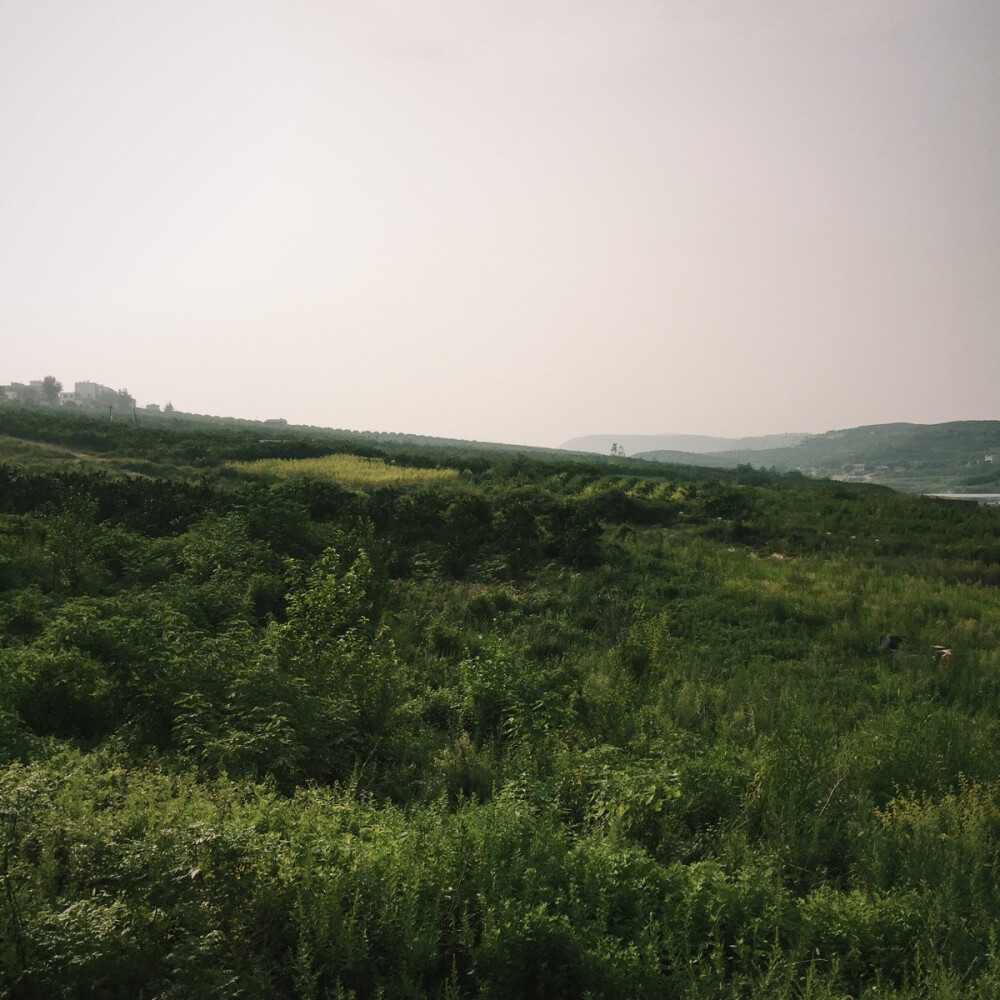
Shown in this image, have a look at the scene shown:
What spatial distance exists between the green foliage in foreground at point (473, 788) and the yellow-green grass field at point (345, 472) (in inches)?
662

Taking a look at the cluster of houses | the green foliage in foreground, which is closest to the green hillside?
the green foliage in foreground

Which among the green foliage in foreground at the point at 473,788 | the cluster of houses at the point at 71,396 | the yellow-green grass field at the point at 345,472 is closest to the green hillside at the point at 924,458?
the yellow-green grass field at the point at 345,472

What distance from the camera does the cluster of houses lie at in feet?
461

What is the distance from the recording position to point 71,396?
165 metres

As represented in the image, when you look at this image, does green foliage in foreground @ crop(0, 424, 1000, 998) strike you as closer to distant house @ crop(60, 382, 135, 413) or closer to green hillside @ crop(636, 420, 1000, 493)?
green hillside @ crop(636, 420, 1000, 493)

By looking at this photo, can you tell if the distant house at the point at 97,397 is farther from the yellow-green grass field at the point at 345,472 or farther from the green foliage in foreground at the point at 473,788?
the green foliage in foreground at the point at 473,788

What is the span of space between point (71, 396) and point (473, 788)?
632 feet

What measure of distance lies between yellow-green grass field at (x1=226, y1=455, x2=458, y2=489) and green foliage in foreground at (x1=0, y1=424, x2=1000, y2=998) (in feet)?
55.1

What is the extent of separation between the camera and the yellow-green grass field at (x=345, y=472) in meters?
30.1

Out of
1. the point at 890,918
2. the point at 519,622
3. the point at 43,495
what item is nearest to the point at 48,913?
the point at 890,918

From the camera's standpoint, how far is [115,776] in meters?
5.12

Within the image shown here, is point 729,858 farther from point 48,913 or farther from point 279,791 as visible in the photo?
point 48,913

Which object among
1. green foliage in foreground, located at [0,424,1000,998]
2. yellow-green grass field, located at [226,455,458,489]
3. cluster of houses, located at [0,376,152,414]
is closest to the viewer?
green foliage in foreground, located at [0,424,1000,998]

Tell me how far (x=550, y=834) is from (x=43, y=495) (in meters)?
16.8
